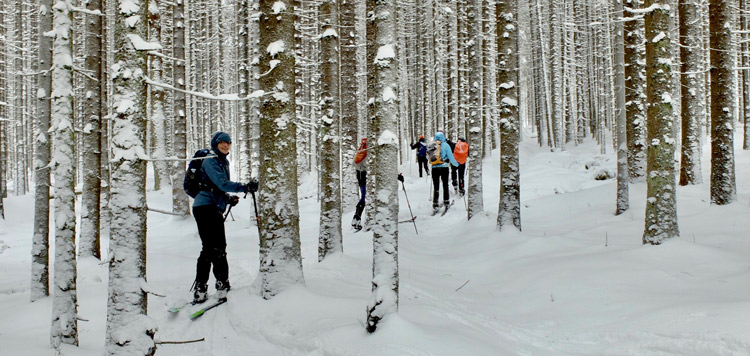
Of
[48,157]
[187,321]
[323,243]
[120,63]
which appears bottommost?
[187,321]

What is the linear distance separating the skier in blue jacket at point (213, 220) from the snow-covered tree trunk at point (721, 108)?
8.52 m

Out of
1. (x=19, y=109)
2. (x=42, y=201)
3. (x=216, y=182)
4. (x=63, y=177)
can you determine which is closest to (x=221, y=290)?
(x=216, y=182)

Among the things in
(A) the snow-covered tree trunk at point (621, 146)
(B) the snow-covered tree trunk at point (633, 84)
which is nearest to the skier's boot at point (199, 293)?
(A) the snow-covered tree trunk at point (621, 146)

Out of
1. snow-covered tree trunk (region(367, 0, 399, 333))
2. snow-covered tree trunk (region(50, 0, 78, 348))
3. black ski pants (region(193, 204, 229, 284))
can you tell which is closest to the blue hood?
black ski pants (region(193, 204, 229, 284))

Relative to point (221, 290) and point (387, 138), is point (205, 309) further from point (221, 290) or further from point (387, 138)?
point (387, 138)

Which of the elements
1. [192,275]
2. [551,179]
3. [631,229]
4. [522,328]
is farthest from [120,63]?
[551,179]

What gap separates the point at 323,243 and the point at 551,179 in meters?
13.2

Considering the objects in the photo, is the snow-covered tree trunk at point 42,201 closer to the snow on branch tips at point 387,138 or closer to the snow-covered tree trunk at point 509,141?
the snow on branch tips at point 387,138

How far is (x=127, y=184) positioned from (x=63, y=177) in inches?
51.5

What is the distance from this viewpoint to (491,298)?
5473 millimetres

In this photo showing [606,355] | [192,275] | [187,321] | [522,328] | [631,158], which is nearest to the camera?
[606,355]

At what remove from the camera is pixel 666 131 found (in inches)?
238

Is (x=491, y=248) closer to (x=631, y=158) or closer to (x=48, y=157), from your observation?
(x=631, y=158)

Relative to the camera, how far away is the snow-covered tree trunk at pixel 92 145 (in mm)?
7293
